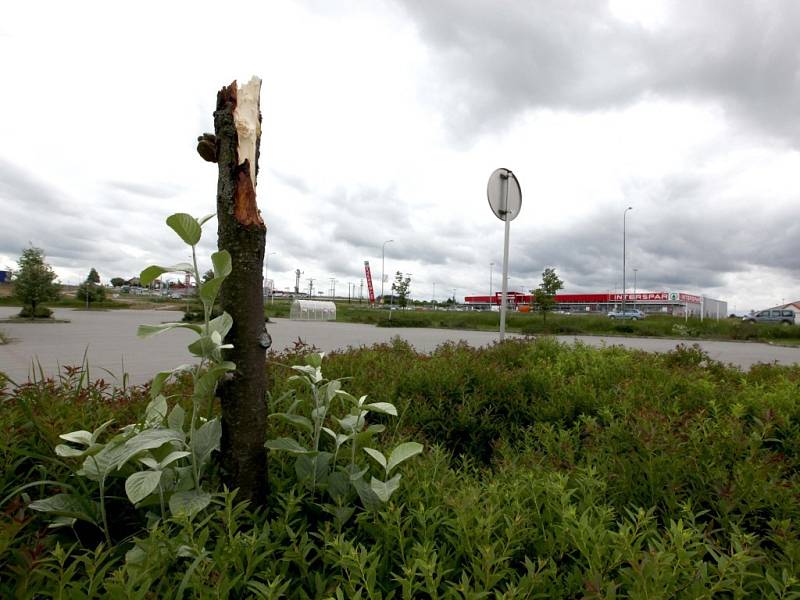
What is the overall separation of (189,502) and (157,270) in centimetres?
75

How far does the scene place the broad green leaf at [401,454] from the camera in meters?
1.44

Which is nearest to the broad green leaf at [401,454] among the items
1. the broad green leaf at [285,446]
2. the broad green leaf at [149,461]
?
the broad green leaf at [285,446]

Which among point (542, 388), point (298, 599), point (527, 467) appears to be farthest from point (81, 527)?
point (542, 388)

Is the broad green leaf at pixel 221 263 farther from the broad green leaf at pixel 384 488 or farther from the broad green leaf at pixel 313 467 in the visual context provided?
the broad green leaf at pixel 384 488

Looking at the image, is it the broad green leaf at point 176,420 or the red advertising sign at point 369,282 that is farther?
the red advertising sign at point 369,282

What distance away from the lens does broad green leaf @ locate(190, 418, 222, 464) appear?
1.42 meters

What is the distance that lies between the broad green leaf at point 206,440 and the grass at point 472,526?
0.58 feet

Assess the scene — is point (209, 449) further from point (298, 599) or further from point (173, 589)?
point (298, 599)

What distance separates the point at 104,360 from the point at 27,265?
2251 cm

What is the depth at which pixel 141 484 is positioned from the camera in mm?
1220

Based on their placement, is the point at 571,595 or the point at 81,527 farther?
the point at 81,527

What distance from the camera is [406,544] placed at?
127cm

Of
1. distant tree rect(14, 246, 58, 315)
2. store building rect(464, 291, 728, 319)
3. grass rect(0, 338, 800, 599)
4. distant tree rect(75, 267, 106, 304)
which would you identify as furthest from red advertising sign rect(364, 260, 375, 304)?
grass rect(0, 338, 800, 599)

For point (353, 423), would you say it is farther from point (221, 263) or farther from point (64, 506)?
point (64, 506)
